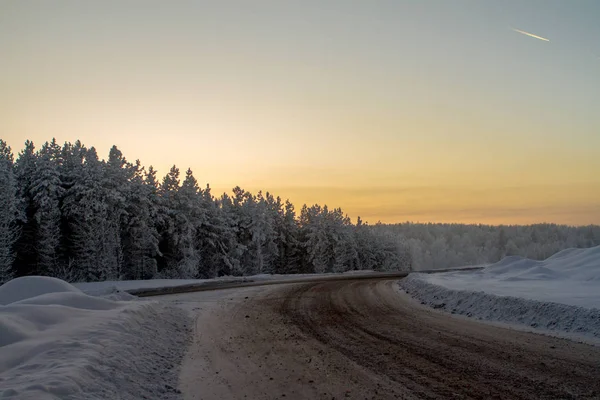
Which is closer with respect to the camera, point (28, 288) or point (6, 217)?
point (28, 288)

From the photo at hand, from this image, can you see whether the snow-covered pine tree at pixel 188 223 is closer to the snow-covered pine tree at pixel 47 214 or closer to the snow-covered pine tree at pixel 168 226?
the snow-covered pine tree at pixel 168 226

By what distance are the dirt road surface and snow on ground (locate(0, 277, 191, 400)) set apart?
2.45 ft

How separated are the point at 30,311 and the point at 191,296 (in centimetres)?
1394

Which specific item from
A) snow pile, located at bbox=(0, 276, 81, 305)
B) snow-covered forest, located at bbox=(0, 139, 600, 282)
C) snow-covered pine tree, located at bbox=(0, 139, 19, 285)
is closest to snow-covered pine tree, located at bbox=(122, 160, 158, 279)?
snow-covered forest, located at bbox=(0, 139, 600, 282)

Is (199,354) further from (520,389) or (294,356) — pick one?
(520,389)

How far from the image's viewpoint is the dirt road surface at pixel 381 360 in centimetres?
709

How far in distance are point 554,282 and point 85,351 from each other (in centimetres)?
1969

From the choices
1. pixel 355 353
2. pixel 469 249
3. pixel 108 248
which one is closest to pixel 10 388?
pixel 355 353

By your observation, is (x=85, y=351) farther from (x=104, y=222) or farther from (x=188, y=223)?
(x=188, y=223)

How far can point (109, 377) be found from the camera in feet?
24.2

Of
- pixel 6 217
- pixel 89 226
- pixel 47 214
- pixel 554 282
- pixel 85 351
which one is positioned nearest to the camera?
pixel 85 351

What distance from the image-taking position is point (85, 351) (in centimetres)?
821

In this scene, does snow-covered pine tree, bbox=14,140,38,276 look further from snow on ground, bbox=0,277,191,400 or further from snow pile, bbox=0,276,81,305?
snow on ground, bbox=0,277,191,400

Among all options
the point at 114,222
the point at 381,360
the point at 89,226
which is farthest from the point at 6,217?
the point at 381,360
